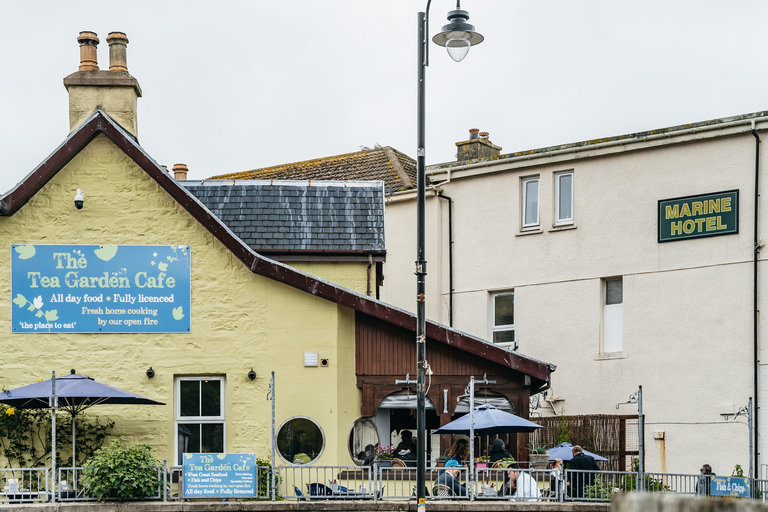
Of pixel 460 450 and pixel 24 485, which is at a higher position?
pixel 460 450

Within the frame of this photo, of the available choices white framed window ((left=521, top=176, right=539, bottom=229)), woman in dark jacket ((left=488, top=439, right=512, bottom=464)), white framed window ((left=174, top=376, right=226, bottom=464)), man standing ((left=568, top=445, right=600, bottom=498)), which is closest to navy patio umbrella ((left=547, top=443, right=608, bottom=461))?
man standing ((left=568, top=445, right=600, bottom=498))

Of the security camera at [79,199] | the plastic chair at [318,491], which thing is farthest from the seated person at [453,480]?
the security camera at [79,199]

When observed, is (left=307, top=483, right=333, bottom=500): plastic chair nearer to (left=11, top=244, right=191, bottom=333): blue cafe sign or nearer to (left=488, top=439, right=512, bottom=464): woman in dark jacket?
(left=488, top=439, right=512, bottom=464): woman in dark jacket

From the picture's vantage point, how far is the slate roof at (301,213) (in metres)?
21.2

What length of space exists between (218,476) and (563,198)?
14.5 m

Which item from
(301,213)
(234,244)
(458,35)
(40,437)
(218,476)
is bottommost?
(218,476)

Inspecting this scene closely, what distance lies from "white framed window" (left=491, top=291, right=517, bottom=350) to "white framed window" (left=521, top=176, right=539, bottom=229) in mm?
1907

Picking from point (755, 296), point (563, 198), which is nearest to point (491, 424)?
point (755, 296)

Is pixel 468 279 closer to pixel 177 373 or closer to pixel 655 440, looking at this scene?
pixel 655 440

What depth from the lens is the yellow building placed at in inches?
722

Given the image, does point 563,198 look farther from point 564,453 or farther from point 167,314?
point 167,314

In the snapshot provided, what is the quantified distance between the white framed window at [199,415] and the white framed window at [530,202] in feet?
39.5

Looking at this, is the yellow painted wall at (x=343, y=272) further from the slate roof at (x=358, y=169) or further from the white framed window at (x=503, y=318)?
the slate roof at (x=358, y=169)

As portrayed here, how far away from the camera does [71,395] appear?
16.4 m
